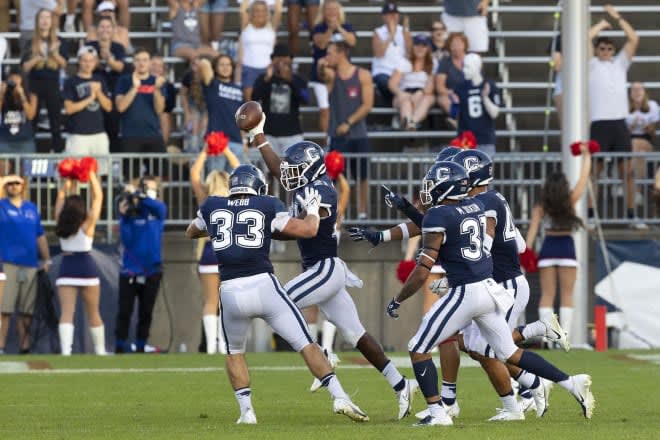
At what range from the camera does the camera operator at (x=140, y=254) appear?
652 inches

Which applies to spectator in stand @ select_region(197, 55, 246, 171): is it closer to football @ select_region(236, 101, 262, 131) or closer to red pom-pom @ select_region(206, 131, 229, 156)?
red pom-pom @ select_region(206, 131, 229, 156)

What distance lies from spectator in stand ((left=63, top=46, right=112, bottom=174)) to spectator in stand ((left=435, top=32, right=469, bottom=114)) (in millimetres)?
4010

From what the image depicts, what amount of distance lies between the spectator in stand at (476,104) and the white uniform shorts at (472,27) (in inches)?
81.4

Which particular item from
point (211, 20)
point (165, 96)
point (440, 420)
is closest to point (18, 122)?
point (165, 96)

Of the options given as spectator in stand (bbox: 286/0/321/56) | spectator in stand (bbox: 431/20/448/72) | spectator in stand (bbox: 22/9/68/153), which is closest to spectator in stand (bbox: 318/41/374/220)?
spectator in stand (bbox: 431/20/448/72)

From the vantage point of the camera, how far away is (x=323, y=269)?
10523mm

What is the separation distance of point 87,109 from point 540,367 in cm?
962

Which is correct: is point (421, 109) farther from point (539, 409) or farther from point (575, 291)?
point (539, 409)

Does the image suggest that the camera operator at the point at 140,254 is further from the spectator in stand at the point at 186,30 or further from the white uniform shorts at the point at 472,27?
the white uniform shorts at the point at 472,27

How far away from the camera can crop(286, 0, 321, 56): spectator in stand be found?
2052 centimetres

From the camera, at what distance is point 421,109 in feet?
63.6

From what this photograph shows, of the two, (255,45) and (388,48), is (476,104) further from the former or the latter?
(255,45)

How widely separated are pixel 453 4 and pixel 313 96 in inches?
85.0

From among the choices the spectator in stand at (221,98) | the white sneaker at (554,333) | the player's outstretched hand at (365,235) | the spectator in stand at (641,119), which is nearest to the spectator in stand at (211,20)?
the spectator in stand at (221,98)
